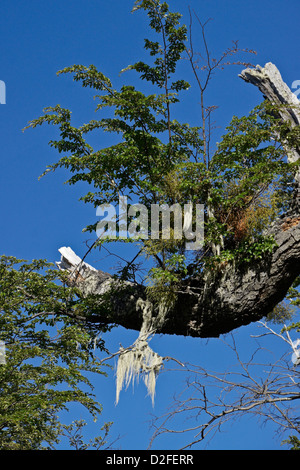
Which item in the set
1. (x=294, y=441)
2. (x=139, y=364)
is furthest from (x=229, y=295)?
(x=294, y=441)

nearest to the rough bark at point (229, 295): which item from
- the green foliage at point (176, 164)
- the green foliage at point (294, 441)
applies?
the green foliage at point (176, 164)

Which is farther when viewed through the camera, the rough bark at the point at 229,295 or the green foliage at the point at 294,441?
the green foliage at the point at 294,441

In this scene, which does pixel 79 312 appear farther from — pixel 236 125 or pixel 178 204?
pixel 236 125

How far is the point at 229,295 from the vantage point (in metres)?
7.44

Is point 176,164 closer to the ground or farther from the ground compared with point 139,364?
farther from the ground

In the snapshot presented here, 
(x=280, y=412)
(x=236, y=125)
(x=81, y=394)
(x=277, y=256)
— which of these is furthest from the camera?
(x=81, y=394)

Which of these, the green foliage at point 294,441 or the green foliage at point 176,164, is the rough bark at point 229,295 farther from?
the green foliage at point 294,441

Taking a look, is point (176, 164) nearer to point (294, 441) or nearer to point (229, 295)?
point (229, 295)

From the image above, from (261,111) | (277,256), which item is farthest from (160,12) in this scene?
(277,256)

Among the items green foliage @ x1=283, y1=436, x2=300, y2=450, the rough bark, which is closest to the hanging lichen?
the rough bark

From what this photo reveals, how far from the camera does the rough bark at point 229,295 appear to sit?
730cm

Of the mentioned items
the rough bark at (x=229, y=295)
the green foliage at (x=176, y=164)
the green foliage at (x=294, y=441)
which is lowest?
the green foliage at (x=294, y=441)
